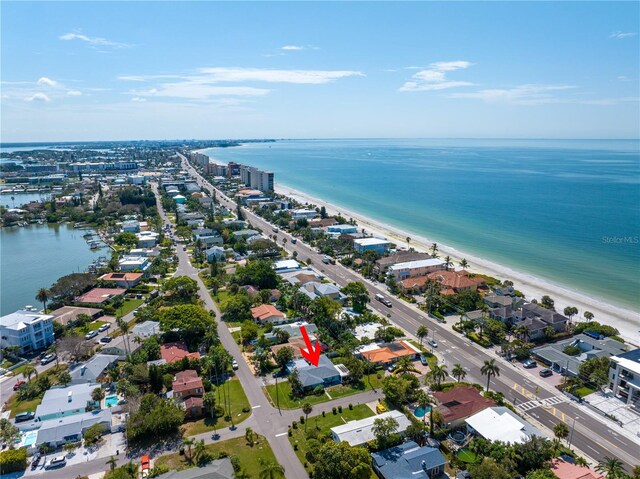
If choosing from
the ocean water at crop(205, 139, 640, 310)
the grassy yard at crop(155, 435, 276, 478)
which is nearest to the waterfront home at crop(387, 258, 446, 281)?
the ocean water at crop(205, 139, 640, 310)

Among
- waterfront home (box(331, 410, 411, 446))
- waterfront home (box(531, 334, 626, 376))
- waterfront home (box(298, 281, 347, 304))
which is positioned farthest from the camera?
waterfront home (box(298, 281, 347, 304))

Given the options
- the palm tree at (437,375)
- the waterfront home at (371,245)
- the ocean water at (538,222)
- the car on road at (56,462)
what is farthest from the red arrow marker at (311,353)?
the ocean water at (538,222)

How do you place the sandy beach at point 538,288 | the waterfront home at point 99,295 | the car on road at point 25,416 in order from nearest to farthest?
the car on road at point 25,416 < the sandy beach at point 538,288 < the waterfront home at point 99,295

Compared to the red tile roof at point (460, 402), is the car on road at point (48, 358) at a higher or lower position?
lower

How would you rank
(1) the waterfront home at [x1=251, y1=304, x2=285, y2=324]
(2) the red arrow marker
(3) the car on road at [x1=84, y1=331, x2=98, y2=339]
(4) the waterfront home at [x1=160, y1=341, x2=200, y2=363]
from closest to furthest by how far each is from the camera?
(2) the red arrow marker → (4) the waterfront home at [x1=160, y1=341, x2=200, y2=363] → (3) the car on road at [x1=84, y1=331, x2=98, y2=339] → (1) the waterfront home at [x1=251, y1=304, x2=285, y2=324]

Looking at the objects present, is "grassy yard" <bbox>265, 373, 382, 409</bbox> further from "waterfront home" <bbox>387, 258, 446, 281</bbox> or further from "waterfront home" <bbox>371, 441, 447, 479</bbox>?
"waterfront home" <bbox>387, 258, 446, 281</bbox>

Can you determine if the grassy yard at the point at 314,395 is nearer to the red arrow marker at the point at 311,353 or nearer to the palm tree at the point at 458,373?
the red arrow marker at the point at 311,353

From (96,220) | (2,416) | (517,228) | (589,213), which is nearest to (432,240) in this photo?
(517,228)
